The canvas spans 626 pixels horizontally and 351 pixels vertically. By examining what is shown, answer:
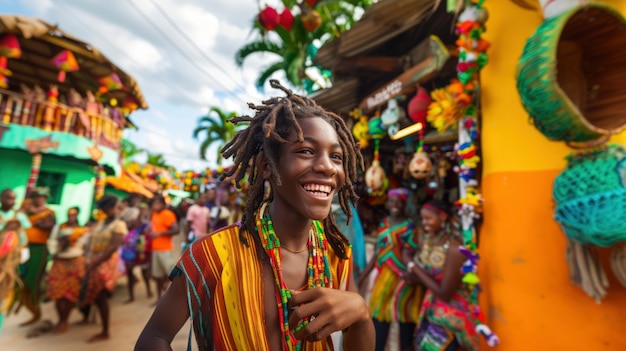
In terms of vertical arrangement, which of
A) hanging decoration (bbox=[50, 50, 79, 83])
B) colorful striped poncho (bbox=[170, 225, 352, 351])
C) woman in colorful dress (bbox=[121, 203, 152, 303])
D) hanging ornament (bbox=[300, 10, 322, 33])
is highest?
hanging ornament (bbox=[300, 10, 322, 33])

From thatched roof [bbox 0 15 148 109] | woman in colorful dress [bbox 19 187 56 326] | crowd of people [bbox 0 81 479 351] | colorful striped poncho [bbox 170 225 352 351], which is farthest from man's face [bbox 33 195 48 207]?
colorful striped poncho [bbox 170 225 352 351]

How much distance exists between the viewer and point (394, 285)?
11.5ft

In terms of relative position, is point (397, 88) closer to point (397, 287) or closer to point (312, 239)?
point (397, 287)

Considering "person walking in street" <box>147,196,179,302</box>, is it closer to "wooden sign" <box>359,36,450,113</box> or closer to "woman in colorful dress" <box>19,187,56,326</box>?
"woman in colorful dress" <box>19,187,56,326</box>

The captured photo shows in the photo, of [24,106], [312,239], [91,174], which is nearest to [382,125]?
[312,239]

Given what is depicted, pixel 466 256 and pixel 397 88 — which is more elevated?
pixel 397 88

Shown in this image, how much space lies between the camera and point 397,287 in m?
3.46

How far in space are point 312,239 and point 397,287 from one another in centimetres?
249

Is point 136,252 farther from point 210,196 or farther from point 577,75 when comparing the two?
point 577,75

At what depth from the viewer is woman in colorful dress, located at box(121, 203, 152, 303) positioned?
6609 mm

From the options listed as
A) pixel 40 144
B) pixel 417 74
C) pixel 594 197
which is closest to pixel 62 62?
pixel 40 144

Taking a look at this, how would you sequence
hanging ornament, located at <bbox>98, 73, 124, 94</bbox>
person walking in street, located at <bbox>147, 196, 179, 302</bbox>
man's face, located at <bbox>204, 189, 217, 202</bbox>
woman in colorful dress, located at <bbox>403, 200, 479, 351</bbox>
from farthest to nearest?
1. hanging ornament, located at <bbox>98, 73, 124, 94</bbox>
2. man's face, located at <bbox>204, 189, 217, 202</bbox>
3. person walking in street, located at <bbox>147, 196, 179, 302</bbox>
4. woman in colorful dress, located at <bbox>403, 200, 479, 351</bbox>

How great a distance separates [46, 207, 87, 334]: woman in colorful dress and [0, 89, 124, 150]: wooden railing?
1.64m

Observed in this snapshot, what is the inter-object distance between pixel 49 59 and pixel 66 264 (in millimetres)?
4632
